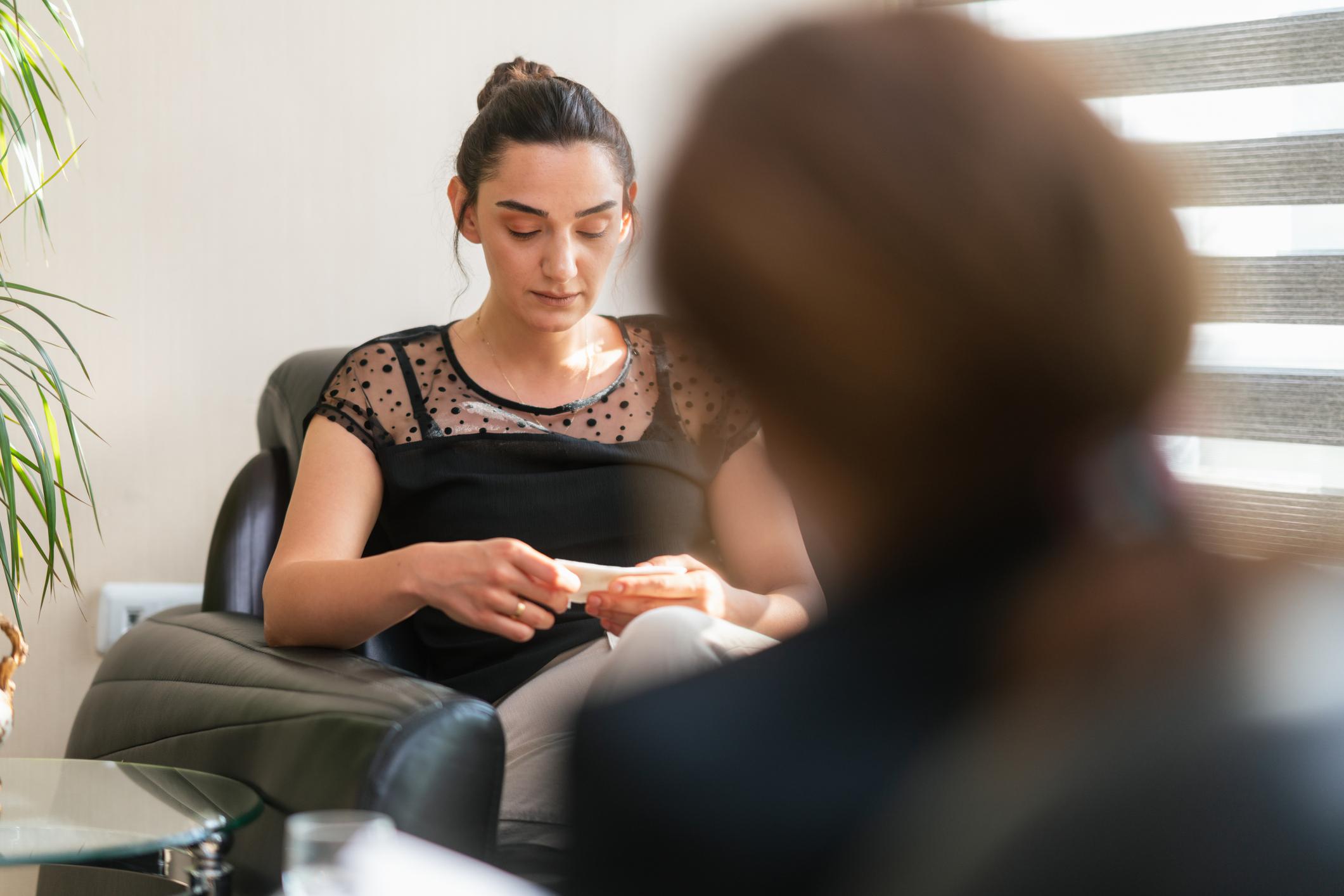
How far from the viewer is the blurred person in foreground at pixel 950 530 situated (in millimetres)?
341

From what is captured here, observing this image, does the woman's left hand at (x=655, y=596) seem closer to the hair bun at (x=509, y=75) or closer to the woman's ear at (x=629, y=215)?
the woman's ear at (x=629, y=215)

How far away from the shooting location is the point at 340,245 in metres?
2.28

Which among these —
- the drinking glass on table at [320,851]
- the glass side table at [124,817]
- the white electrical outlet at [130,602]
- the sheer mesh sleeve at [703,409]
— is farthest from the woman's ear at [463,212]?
the drinking glass on table at [320,851]

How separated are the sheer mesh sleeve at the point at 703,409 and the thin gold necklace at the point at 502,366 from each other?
12 centimetres

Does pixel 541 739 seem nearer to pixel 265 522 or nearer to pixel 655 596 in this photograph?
pixel 655 596

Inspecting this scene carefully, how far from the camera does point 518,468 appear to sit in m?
1.59

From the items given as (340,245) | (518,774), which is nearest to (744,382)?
(518,774)

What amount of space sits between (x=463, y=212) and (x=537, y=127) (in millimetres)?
180

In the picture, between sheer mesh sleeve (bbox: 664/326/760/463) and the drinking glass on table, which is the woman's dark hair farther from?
the drinking glass on table

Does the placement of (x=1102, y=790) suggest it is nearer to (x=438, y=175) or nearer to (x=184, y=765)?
(x=184, y=765)

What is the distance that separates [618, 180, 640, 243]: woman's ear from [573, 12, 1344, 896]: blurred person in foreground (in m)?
1.29

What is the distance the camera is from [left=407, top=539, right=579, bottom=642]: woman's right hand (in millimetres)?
1209

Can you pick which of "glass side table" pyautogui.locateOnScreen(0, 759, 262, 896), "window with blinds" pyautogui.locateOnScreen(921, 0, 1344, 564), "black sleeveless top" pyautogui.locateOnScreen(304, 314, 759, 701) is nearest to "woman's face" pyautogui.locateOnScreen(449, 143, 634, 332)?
"black sleeveless top" pyautogui.locateOnScreen(304, 314, 759, 701)

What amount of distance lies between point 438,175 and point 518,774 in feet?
4.68
